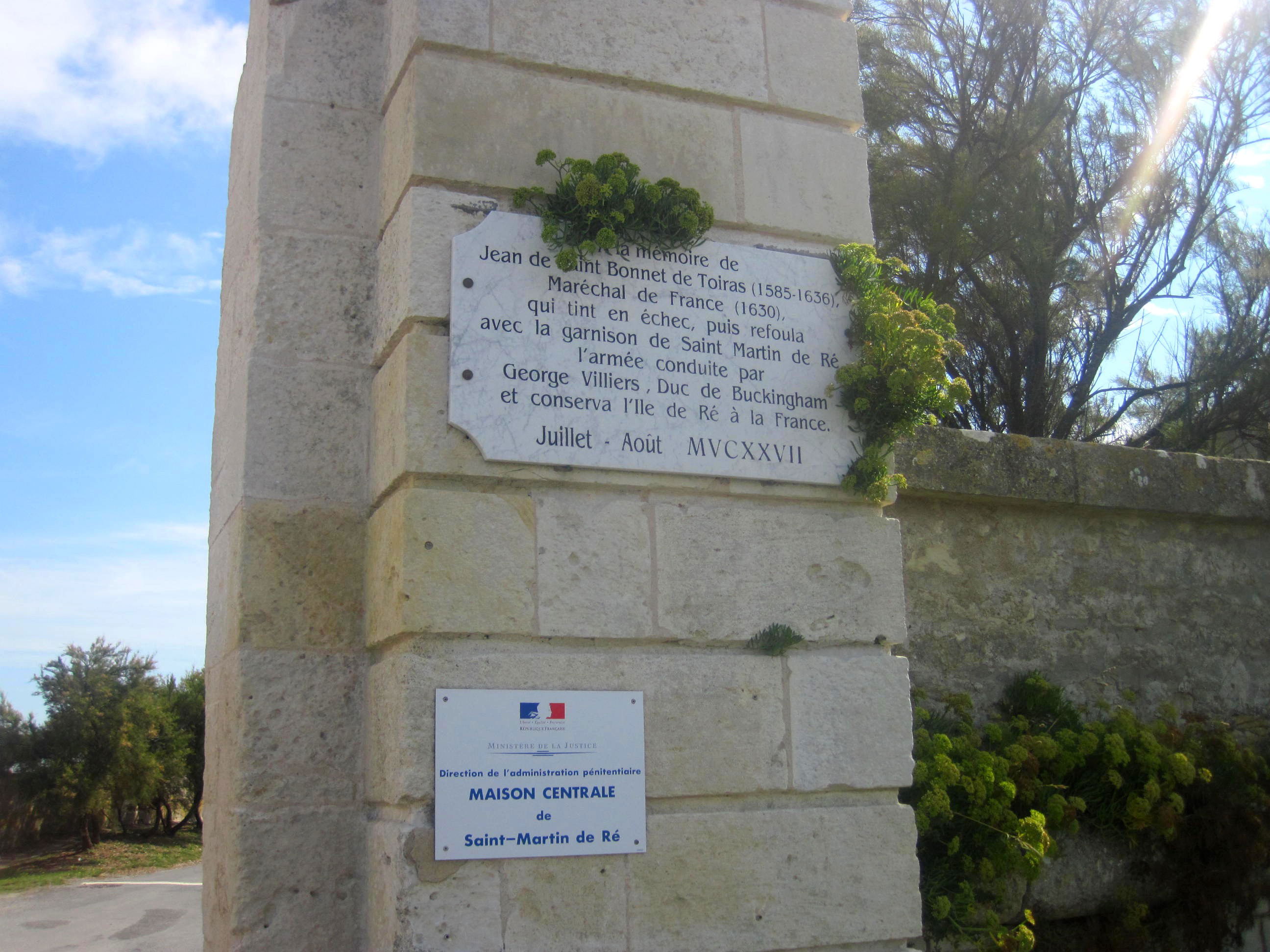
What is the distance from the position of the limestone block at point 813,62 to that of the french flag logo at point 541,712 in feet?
5.94

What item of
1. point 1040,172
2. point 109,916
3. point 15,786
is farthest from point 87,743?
point 1040,172

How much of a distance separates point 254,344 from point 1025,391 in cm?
630

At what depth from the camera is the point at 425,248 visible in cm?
263

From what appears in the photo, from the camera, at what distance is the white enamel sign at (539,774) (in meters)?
2.35

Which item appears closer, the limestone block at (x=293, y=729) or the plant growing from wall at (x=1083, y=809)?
the limestone block at (x=293, y=729)

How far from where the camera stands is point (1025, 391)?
7844mm

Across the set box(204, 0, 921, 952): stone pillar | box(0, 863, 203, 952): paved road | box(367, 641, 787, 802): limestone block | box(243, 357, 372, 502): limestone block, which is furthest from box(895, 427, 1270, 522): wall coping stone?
box(0, 863, 203, 952): paved road

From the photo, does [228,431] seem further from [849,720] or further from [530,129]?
[849,720]

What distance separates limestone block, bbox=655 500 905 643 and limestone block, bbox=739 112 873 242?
32.2 inches

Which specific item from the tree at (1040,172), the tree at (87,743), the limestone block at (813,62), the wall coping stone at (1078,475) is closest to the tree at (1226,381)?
the tree at (1040,172)

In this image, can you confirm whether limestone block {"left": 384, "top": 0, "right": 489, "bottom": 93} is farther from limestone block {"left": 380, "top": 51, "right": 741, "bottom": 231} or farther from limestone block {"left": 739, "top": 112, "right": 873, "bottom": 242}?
limestone block {"left": 739, "top": 112, "right": 873, "bottom": 242}

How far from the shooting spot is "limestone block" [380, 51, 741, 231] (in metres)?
2.74

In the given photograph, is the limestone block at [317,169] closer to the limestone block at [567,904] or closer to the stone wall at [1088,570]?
the limestone block at [567,904]

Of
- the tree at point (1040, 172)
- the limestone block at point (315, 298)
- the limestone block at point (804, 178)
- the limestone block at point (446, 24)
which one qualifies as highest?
the tree at point (1040, 172)
